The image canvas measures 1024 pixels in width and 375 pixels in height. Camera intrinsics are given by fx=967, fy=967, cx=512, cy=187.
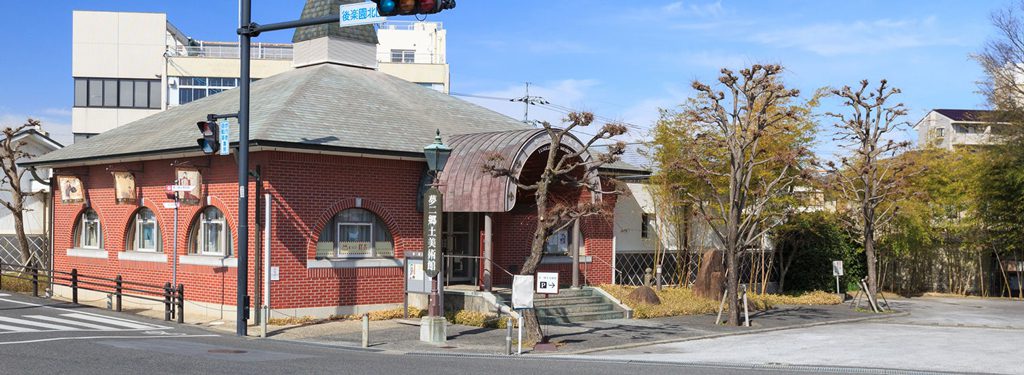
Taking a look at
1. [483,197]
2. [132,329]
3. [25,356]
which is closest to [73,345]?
[25,356]

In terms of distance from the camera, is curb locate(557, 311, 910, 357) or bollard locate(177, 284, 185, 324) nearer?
curb locate(557, 311, 910, 357)

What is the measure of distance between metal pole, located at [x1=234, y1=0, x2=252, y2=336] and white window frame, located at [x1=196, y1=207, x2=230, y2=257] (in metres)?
3.70

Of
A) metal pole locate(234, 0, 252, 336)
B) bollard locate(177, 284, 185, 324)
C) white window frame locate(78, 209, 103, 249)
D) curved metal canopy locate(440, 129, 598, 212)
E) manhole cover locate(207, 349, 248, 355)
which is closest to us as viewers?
manhole cover locate(207, 349, 248, 355)

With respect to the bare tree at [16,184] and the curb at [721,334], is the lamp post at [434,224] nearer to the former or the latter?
the curb at [721,334]

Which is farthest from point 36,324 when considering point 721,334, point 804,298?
point 804,298

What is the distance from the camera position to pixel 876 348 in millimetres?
19719

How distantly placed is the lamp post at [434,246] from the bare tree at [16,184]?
56.6 ft

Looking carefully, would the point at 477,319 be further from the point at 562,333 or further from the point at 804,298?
the point at 804,298

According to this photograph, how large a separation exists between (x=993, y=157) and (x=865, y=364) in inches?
930

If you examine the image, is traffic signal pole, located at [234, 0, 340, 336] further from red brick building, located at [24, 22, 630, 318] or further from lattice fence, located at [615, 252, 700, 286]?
lattice fence, located at [615, 252, 700, 286]

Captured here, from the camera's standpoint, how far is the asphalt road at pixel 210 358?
1359 cm

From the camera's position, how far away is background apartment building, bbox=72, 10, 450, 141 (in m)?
60.6

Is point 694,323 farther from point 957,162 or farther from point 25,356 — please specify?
point 957,162

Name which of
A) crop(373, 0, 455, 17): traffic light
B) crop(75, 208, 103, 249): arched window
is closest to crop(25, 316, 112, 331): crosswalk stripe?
crop(75, 208, 103, 249): arched window
